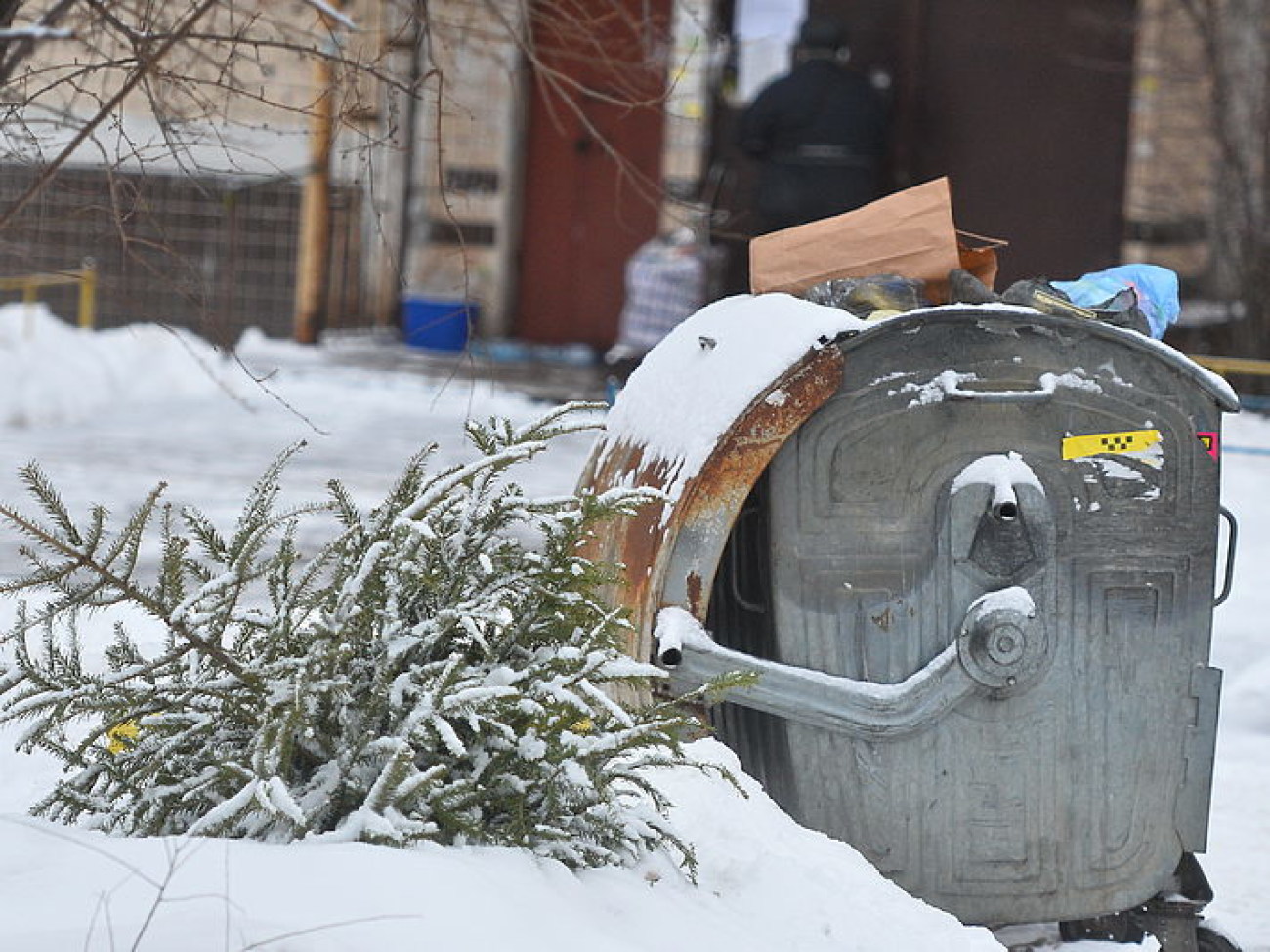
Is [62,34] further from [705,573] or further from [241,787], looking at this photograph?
[705,573]

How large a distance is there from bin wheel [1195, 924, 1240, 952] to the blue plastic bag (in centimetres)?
134

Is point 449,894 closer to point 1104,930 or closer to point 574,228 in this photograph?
point 1104,930

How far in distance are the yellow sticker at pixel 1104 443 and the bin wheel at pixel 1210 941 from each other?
3.56 feet

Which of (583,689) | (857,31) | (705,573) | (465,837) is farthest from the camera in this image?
(857,31)

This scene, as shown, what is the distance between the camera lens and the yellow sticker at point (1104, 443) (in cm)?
393

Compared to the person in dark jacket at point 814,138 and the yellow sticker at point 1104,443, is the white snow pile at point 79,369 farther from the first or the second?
the yellow sticker at point 1104,443

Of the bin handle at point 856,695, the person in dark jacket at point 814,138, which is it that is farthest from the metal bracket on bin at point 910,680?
the person in dark jacket at point 814,138

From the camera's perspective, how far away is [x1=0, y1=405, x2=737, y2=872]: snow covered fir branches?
3.06m

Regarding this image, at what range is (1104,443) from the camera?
3.93m

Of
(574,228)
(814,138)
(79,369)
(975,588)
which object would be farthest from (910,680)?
(574,228)

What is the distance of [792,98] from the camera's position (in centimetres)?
1176

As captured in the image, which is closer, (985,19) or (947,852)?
(947,852)

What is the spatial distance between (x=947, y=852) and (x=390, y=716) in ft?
4.62

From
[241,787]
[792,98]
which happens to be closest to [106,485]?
[792,98]
